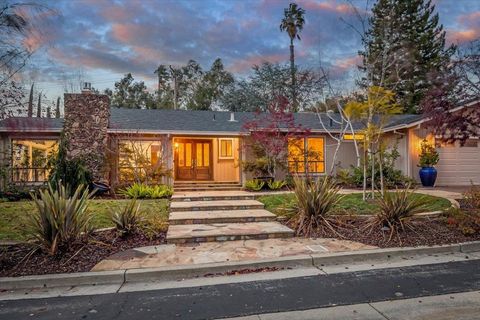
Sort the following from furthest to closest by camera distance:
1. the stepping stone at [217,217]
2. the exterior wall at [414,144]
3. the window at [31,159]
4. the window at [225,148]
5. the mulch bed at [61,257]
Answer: the window at [225,148], the exterior wall at [414,144], the window at [31,159], the stepping stone at [217,217], the mulch bed at [61,257]

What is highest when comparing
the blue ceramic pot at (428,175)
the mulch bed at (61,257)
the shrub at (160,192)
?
the blue ceramic pot at (428,175)

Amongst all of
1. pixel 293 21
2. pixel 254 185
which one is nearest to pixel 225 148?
pixel 254 185

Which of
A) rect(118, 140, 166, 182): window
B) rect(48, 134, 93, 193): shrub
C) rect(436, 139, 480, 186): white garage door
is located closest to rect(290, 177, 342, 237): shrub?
rect(118, 140, 166, 182): window

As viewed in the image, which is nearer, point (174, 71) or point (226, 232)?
point (226, 232)

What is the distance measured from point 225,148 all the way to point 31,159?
7.96 meters

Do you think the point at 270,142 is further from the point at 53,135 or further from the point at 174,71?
the point at 174,71

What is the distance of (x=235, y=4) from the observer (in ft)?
41.7

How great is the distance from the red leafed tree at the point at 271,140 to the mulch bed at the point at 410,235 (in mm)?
6275

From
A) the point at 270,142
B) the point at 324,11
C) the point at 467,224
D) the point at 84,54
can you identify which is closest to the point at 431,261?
the point at 467,224

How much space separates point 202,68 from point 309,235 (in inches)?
1257

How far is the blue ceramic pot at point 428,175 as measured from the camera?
44.4ft

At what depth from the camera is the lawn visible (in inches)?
326

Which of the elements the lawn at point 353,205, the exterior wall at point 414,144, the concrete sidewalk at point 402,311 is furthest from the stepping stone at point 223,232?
the exterior wall at point 414,144

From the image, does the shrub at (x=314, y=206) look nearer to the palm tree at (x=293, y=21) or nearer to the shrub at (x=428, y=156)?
the shrub at (x=428, y=156)
